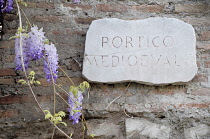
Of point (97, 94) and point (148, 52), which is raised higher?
point (148, 52)

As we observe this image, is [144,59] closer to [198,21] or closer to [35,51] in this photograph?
[198,21]

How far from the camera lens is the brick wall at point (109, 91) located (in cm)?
196

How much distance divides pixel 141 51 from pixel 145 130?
496mm

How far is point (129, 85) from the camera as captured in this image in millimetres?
2049

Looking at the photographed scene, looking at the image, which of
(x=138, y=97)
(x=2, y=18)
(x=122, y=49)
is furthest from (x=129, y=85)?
(x=2, y=18)

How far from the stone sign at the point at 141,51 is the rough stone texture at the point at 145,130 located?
0.26 m

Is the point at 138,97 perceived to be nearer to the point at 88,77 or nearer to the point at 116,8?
the point at 88,77

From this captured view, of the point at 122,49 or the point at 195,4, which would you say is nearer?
the point at 122,49

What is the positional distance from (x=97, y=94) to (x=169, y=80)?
0.46m

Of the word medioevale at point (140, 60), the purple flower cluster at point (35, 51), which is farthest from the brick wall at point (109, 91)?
the purple flower cluster at point (35, 51)

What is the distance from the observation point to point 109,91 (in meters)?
2.04

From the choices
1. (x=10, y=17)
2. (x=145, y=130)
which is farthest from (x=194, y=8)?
(x=10, y=17)

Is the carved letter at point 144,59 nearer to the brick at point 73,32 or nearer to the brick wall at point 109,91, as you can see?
the brick wall at point 109,91

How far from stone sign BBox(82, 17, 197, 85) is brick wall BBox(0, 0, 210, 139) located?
0.26ft
